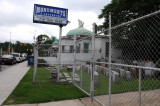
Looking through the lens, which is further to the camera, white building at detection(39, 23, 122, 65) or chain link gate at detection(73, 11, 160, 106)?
white building at detection(39, 23, 122, 65)

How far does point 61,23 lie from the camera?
9625 millimetres

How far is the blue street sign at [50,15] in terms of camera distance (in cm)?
923

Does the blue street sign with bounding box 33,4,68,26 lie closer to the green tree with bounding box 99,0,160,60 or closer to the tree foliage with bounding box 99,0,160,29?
the green tree with bounding box 99,0,160,60

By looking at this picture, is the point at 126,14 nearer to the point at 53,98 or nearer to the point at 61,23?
the point at 61,23

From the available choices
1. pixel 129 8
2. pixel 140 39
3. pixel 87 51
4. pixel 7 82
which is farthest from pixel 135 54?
Answer: pixel 129 8

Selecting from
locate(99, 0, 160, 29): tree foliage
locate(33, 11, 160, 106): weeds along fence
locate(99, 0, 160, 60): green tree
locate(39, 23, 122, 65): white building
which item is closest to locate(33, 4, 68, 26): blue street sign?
locate(39, 23, 122, 65): white building

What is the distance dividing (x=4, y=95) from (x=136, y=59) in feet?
17.1

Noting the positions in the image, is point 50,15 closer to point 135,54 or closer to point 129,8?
point 135,54

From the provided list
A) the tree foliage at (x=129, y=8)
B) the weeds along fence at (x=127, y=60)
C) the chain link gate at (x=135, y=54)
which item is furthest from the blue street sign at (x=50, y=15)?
the tree foliage at (x=129, y=8)

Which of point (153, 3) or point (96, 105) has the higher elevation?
point (153, 3)

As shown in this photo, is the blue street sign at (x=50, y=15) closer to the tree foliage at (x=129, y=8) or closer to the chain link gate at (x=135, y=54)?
the chain link gate at (x=135, y=54)

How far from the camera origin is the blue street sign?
9.23 metres

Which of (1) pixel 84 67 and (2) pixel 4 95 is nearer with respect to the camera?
(2) pixel 4 95

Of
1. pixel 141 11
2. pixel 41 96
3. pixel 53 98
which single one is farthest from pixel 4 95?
pixel 141 11
